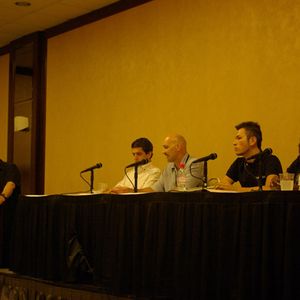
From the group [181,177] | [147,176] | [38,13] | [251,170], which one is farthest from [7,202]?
[251,170]

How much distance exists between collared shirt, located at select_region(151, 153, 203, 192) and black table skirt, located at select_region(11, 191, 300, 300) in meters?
0.69

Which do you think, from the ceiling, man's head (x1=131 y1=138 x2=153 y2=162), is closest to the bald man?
man's head (x1=131 y1=138 x2=153 y2=162)

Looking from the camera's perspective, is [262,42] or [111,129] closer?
[262,42]

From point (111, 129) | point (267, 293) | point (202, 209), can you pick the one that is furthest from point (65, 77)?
point (267, 293)

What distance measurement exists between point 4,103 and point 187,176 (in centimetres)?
451

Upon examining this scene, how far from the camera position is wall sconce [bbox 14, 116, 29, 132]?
8.25m

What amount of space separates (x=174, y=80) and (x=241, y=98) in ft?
2.96

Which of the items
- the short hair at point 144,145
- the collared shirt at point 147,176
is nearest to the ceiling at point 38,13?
the short hair at point 144,145

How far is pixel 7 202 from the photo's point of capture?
6.29 metres

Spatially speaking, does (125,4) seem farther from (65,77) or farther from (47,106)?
(47,106)

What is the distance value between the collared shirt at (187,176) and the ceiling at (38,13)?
241cm

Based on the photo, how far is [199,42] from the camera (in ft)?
19.7

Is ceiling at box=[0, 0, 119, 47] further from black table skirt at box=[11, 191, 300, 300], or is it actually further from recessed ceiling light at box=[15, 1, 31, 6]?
black table skirt at box=[11, 191, 300, 300]

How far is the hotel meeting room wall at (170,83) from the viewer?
5277 mm
